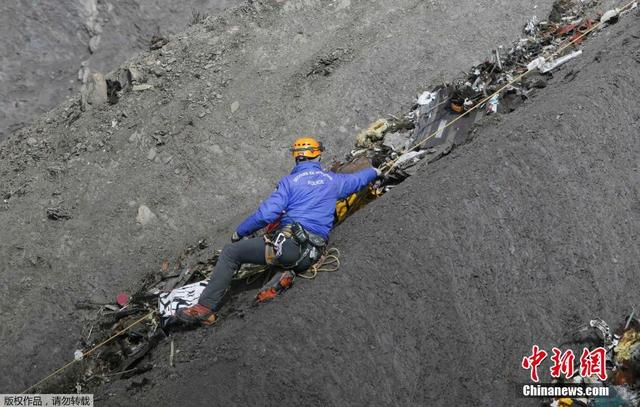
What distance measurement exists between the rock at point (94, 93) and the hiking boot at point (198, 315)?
733cm

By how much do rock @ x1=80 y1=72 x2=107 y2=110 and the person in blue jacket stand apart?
7215mm

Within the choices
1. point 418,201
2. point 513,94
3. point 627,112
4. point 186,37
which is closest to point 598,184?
point 627,112

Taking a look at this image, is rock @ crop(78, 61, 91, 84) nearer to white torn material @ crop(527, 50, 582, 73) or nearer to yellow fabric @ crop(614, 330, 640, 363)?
white torn material @ crop(527, 50, 582, 73)

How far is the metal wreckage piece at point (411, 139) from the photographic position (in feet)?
31.7

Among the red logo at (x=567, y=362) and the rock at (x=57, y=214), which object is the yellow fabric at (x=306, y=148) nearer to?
the red logo at (x=567, y=362)

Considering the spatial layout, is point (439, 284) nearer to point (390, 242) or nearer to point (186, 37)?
point (390, 242)

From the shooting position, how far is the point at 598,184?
29.1ft

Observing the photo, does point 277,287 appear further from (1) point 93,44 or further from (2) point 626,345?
(1) point 93,44

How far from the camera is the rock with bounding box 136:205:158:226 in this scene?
12789 millimetres

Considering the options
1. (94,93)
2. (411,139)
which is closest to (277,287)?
(411,139)

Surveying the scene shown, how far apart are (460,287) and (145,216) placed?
6.67 meters

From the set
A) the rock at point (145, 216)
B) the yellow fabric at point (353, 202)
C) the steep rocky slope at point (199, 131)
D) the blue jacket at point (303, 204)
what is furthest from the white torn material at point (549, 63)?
the rock at point (145, 216)

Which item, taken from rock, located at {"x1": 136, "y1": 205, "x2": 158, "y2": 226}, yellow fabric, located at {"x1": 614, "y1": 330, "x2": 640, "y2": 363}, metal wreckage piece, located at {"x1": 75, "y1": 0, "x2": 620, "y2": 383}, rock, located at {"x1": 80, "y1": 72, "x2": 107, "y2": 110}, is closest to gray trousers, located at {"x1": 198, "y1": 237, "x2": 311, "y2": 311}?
metal wreckage piece, located at {"x1": 75, "y1": 0, "x2": 620, "y2": 383}

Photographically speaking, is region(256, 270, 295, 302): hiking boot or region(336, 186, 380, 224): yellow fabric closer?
region(256, 270, 295, 302): hiking boot
